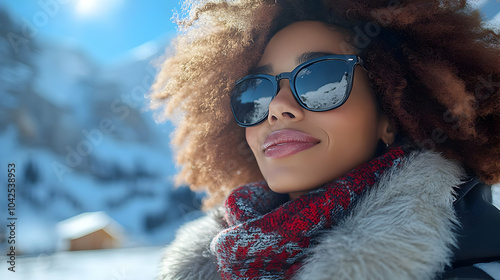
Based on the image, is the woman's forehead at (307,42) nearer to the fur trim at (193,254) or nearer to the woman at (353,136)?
the woman at (353,136)

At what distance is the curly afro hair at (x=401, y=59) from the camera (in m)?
1.16

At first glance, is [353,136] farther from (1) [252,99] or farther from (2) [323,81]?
(1) [252,99]

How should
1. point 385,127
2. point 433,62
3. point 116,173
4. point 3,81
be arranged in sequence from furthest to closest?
point 3,81, point 116,173, point 385,127, point 433,62

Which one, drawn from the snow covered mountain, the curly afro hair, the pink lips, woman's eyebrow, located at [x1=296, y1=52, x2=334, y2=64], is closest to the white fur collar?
the curly afro hair

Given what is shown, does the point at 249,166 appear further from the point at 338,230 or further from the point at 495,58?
the point at 495,58

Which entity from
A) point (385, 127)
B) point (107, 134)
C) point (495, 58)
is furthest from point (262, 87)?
point (107, 134)

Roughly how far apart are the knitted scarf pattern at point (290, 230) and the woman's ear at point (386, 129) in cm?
19

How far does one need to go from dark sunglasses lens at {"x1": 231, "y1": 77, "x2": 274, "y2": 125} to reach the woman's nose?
6 centimetres

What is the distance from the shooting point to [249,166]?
72.4 inches

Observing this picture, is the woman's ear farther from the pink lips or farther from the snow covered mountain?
the snow covered mountain

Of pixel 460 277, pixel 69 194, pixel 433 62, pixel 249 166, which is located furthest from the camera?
pixel 69 194

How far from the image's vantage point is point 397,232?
2.83 ft

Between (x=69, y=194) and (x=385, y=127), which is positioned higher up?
(x=69, y=194)

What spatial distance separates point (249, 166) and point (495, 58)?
1182 mm
